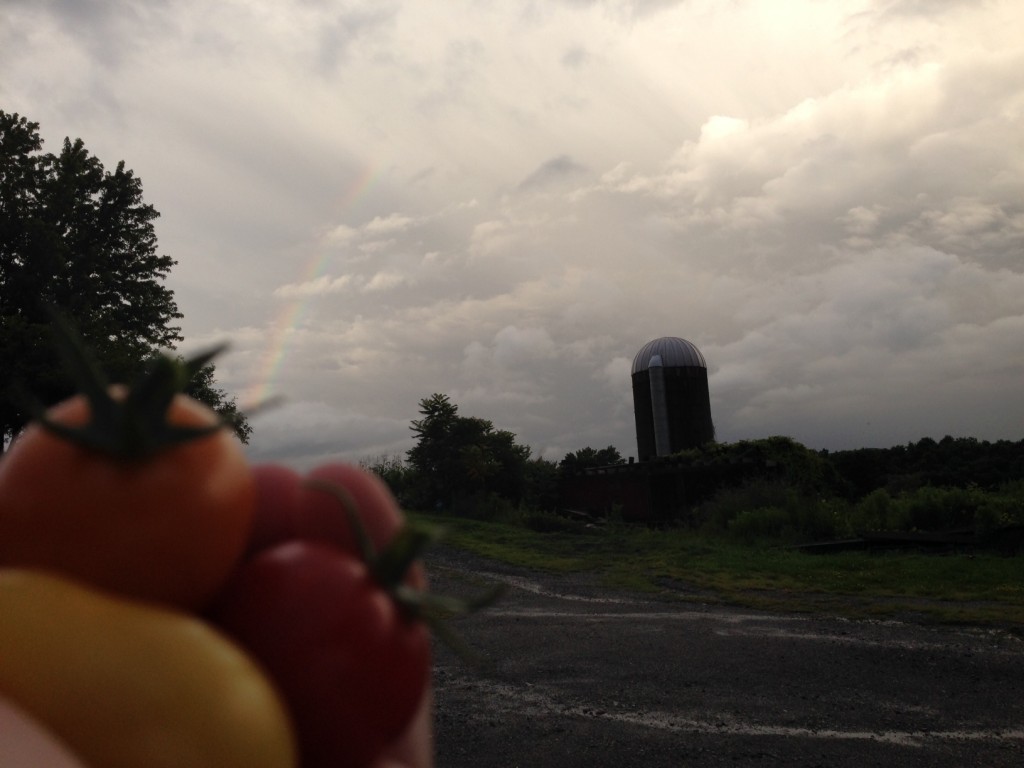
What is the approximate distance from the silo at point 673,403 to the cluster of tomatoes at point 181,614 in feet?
101

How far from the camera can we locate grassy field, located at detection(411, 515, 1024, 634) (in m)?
12.1

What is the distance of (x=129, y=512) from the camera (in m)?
0.99

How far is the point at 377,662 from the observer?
1078 mm

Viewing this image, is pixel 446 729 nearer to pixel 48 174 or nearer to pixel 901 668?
pixel 901 668

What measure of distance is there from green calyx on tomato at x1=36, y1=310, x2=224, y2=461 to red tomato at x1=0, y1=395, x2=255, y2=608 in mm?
24

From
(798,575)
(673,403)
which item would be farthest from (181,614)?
(673,403)

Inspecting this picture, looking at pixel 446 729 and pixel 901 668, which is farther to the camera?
pixel 901 668

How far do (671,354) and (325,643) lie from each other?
104ft

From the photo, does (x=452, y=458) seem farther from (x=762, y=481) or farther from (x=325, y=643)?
(x=325, y=643)

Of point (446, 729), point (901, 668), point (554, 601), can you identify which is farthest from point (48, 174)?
point (901, 668)

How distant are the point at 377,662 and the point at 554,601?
12984 mm

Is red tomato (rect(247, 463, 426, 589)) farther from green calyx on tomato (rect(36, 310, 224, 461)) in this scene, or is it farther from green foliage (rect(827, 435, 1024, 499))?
green foliage (rect(827, 435, 1024, 499))

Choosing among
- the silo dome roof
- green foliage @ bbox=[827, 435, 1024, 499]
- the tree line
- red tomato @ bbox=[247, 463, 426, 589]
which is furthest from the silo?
red tomato @ bbox=[247, 463, 426, 589]

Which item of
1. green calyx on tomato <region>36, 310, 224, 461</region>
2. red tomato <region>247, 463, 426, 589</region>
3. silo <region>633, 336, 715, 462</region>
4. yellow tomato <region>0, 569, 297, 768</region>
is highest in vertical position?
silo <region>633, 336, 715, 462</region>
